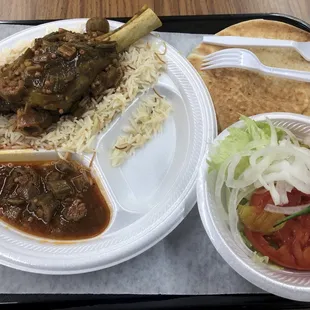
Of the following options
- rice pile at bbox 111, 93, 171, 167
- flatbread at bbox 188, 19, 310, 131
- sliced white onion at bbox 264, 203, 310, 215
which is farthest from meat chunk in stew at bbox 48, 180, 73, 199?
sliced white onion at bbox 264, 203, 310, 215

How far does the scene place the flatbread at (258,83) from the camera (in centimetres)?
299

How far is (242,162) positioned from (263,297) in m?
0.79

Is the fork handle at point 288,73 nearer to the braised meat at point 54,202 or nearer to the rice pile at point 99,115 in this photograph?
the rice pile at point 99,115

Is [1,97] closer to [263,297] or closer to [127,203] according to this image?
[127,203]

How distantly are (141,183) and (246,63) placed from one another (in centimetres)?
105

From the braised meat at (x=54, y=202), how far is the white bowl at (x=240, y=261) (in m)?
0.66

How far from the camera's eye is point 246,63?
3.06m

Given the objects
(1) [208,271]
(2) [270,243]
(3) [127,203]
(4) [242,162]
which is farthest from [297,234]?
(3) [127,203]

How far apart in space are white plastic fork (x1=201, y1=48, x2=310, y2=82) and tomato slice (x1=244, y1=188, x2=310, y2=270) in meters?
1.10

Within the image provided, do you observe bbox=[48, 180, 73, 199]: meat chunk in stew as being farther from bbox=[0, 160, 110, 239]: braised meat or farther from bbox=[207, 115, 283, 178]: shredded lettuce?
bbox=[207, 115, 283, 178]: shredded lettuce

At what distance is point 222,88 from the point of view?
308cm

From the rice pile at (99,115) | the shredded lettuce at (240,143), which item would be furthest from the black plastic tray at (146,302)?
the rice pile at (99,115)

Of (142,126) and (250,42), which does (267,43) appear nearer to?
(250,42)

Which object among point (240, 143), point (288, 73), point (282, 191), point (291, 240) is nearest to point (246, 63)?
point (288, 73)
